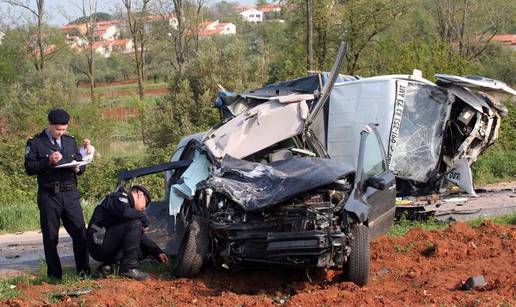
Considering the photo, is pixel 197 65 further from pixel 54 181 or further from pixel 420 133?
pixel 54 181

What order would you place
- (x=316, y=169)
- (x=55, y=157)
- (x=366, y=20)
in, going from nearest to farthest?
(x=316, y=169)
(x=55, y=157)
(x=366, y=20)

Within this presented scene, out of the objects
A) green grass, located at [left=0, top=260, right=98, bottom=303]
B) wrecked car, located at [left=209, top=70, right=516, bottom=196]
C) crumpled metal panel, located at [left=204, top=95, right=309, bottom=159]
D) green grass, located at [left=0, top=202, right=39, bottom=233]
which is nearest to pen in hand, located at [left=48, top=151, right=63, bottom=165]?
green grass, located at [left=0, top=260, right=98, bottom=303]

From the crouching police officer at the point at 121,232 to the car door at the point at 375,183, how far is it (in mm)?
2483

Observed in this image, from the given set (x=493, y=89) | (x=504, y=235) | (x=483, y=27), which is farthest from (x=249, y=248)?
(x=483, y=27)

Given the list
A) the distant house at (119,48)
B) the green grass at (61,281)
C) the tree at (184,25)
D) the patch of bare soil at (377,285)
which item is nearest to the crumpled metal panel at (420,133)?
the patch of bare soil at (377,285)

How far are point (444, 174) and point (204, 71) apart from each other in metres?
14.1

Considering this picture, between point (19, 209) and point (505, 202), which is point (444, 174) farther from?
point (19, 209)

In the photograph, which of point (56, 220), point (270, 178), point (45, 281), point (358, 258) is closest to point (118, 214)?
point (56, 220)

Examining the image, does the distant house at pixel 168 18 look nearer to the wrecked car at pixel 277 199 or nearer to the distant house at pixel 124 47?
the distant house at pixel 124 47

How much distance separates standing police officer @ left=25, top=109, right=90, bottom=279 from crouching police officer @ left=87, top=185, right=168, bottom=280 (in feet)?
0.75

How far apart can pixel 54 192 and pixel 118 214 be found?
0.76 m

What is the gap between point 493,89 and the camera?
12312mm

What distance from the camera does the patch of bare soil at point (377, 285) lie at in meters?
6.04

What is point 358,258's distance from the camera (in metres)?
6.67
